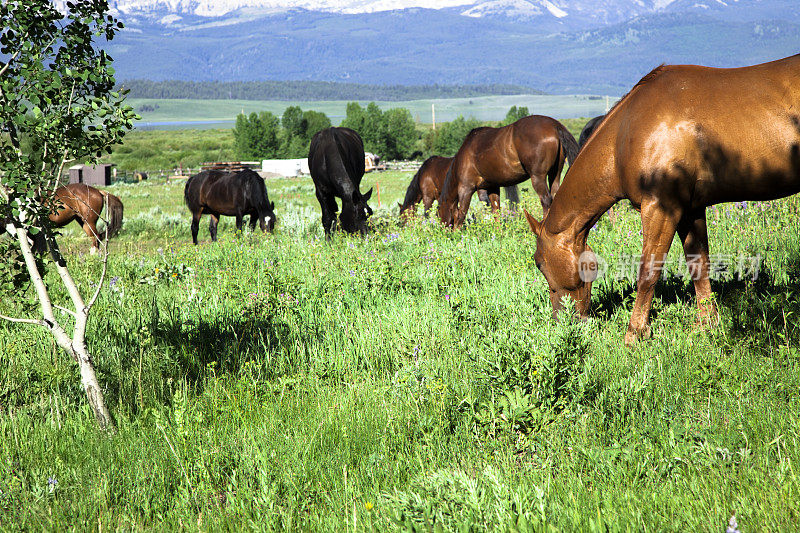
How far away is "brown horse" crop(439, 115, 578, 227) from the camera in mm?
10727

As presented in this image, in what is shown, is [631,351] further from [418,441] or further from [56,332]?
[56,332]

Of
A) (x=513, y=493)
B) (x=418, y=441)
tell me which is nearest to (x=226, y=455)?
(x=418, y=441)

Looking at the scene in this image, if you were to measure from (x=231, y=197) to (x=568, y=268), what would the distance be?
Result: 460 inches

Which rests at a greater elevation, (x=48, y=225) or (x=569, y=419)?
(x=48, y=225)

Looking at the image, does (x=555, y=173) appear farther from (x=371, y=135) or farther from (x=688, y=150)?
(x=371, y=135)

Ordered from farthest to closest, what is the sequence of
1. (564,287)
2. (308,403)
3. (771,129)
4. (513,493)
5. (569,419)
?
1. (564,287)
2. (771,129)
3. (308,403)
4. (569,419)
5. (513,493)

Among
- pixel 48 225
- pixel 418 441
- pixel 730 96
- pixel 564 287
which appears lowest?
pixel 418 441

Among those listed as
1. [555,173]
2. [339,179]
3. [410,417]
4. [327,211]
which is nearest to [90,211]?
[327,211]

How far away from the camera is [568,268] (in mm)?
4844

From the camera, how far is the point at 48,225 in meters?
3.22

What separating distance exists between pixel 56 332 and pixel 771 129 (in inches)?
190

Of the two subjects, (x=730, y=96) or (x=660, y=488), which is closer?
(x=660, y=488)

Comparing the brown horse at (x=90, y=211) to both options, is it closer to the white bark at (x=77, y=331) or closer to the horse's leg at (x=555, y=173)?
the horse's leg at (x=555, y=173)

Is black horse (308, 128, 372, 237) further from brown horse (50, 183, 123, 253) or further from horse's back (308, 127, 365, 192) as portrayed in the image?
brown horse (50, 183, 123, 253)
